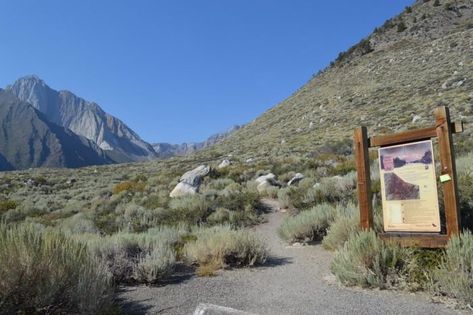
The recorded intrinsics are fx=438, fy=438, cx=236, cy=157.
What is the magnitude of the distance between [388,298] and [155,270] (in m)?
3.26

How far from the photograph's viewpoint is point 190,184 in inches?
741

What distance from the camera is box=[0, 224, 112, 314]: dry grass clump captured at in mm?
4473

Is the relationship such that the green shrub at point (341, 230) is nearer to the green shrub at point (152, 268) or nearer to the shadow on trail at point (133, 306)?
the green shrub at point (152, 268)

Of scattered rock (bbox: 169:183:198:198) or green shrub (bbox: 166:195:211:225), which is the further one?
scattered rock (bbox: 169:183:198:198)

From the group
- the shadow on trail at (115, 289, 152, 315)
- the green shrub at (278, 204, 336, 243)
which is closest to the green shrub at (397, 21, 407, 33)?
the green shrub at (278, 204, 336, 243)

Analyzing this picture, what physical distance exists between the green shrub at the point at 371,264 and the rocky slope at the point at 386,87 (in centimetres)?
1924

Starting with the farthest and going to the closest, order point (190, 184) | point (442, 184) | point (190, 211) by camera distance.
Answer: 1. point (190, 184)
2. point (190, 211)
3. point (442, 184)

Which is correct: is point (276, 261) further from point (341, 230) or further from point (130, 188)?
point (130, 188)

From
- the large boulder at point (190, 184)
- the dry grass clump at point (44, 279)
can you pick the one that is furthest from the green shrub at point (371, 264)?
the large boulder at point (190, 184)

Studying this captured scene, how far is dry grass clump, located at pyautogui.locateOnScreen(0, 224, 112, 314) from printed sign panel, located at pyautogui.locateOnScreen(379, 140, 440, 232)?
13.2ft

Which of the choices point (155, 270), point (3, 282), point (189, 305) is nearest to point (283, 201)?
point (155, 270)

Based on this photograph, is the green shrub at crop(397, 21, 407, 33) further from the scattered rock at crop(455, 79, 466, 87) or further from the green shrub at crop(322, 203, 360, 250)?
the green shrub at crop(322, 203, 360, 250)

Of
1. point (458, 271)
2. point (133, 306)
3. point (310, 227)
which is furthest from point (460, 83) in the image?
point (133, 306)

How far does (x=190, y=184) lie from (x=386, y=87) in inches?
1129
